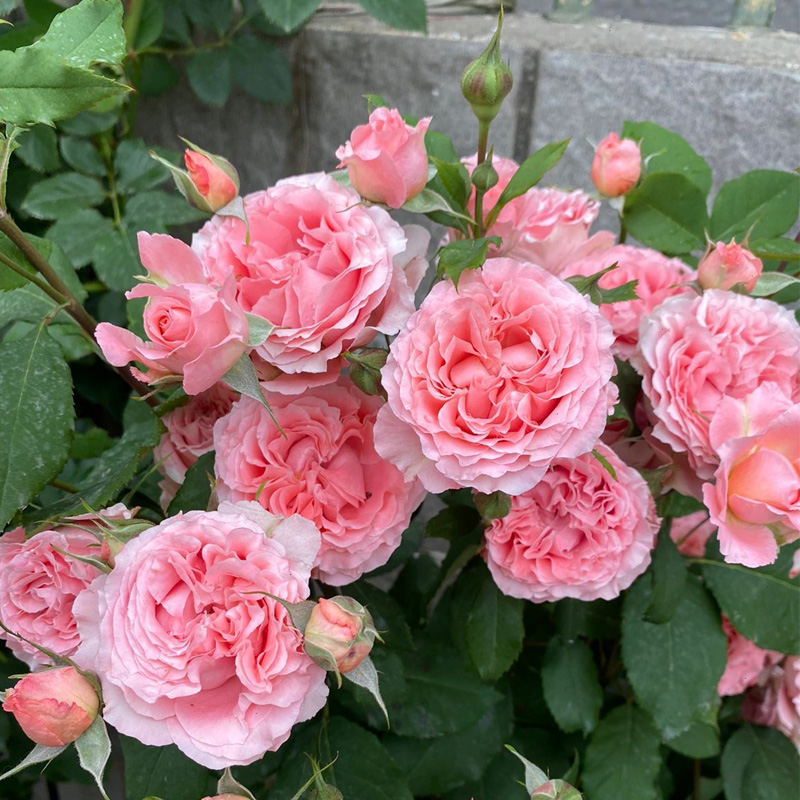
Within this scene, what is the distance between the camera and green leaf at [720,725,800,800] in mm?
693

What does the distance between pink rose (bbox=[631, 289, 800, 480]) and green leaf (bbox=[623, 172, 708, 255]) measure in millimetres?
126

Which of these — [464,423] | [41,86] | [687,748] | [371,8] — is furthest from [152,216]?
[687,748]

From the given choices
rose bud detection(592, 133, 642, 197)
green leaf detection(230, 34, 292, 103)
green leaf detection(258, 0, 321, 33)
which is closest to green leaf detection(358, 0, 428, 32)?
green leaf detection(258, 0, 321, 33)

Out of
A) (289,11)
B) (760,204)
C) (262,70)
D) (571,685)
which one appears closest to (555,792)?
(571,685)

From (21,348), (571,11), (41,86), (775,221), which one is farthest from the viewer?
(571,11)

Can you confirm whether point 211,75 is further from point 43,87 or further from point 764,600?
point 764,600

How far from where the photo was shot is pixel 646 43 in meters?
0.78

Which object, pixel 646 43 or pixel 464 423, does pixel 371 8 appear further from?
pixel 464 423

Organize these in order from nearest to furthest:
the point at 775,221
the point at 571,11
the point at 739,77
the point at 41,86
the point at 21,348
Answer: the point at 41,86 → the point at 21,348 → the point at 775,221 → the point at 739,77 → the point at 571,11

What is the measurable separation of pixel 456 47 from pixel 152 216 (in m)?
0.38

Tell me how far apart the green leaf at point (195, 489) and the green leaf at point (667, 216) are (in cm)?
38

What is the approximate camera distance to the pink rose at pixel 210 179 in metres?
0.44

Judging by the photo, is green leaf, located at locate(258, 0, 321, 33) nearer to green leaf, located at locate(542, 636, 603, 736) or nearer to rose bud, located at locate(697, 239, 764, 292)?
rose bud, located at locate(697, 239, 764, 292)

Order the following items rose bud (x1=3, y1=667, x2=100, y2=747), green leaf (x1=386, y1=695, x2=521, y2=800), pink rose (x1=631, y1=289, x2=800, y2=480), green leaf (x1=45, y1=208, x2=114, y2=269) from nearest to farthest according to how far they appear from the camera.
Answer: rose bud (x1=3, y1=667, x2=100, y2=747), pink rose (x1=631, y1=289, x2=800, y2=480), green leaf (x1=386, y1=695, x2=521, y2=800), green leaf (x1=45, y1=208, x2=114, y2=269)
